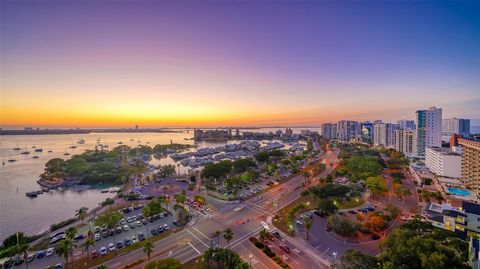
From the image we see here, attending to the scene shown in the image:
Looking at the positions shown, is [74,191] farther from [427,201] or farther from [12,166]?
[427,201]

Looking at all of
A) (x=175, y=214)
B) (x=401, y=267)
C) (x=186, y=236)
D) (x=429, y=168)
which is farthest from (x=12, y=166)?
(x=429, y=168)

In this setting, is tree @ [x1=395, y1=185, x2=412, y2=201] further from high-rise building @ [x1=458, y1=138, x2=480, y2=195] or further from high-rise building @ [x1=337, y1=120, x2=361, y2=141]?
high-rise building @ [x1=337, y1=120, x2=361, y2=141]

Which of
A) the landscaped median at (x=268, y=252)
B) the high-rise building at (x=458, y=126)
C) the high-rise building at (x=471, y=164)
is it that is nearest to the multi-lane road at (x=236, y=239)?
the landscaped median at (x=268, y=252)

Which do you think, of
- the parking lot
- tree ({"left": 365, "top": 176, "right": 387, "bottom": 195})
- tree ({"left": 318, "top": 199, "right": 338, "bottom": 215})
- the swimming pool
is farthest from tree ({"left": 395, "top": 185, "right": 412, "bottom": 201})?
the parking lot

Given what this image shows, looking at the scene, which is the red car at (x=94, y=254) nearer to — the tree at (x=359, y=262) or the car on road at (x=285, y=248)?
the car on road at (x=285, y=248)

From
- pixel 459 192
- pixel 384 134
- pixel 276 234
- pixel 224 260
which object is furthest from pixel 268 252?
pixel 384 134
